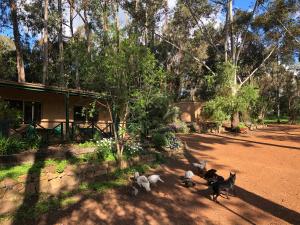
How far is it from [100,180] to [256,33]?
84.7ft

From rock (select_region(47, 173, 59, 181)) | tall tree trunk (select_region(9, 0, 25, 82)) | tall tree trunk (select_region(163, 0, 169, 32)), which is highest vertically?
tall tree trunk (select_region(163, 0, 169, 32))

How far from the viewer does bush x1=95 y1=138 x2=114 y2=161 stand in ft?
32.0

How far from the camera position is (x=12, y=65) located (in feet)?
104

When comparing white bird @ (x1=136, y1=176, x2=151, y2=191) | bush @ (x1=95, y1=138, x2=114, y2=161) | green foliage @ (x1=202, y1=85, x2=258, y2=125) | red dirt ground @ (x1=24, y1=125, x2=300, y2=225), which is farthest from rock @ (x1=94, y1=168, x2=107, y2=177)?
green foliage @ (x1=202, y1=85, x2=258, y2=125)

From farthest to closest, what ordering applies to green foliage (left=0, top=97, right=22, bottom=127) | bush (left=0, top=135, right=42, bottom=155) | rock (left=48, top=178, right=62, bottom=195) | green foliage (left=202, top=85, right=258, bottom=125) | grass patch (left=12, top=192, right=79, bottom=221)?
green foliage (left=202, top=85, right=258, bottom=125) → green foliage (left=0, top=97, right=22, bottom=127) → bush (left=0, top=135, right=42, bottom=155) → rock (left=48, top=178, right=62, bottom=195) → grass patch (left=12, top=192, right=79, bottom=221)

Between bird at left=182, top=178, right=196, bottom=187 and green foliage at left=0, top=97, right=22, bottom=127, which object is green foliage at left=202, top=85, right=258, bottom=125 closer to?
bird at left=182, top=178, right=196, bottom=187

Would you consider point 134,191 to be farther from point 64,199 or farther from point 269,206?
point 269,206

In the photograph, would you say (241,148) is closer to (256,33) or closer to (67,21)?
(256,33)

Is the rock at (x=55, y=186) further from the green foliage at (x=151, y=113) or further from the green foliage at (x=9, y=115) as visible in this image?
the green foliage at (x=9, y=115)

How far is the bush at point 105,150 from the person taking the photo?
9.74 m

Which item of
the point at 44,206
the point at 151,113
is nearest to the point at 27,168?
the point at 44,206

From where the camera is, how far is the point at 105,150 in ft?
32.7

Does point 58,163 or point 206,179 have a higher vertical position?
point 58,163

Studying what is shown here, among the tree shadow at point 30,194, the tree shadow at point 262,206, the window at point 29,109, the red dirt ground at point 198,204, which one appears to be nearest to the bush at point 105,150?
the red dirt ground at point 198,204
